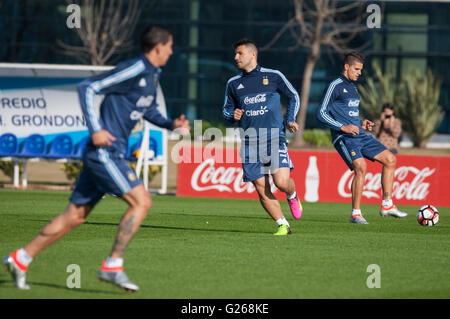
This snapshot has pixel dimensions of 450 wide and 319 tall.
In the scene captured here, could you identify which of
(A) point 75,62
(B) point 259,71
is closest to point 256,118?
(B) point 259,71

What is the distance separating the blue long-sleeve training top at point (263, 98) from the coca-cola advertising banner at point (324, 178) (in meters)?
8.71

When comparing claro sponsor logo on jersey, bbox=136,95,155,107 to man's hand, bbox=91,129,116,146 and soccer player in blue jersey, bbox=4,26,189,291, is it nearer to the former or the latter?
soccer player in blue jersey, bbox=4,26,189,291

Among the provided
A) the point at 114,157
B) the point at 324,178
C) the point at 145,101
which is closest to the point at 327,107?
the point at 145,101

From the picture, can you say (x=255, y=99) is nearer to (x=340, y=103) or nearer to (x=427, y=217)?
(x=340, y=103)

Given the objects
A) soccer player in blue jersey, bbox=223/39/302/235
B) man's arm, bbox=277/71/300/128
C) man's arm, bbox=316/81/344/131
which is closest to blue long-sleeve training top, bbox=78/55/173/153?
soccer player in blue jersey, bbox=223/39/302/235

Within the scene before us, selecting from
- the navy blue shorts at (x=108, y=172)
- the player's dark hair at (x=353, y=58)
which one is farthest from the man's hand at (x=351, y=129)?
the navy blue shorts at (x=108, y=172)

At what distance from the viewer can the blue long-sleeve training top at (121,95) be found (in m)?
6.84

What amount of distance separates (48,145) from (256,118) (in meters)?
12.3

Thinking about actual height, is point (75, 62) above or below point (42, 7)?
below

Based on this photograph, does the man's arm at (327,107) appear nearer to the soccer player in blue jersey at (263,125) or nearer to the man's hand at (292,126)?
the soccer player in blue jersey at (263,125)

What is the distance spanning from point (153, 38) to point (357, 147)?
6454 mm
